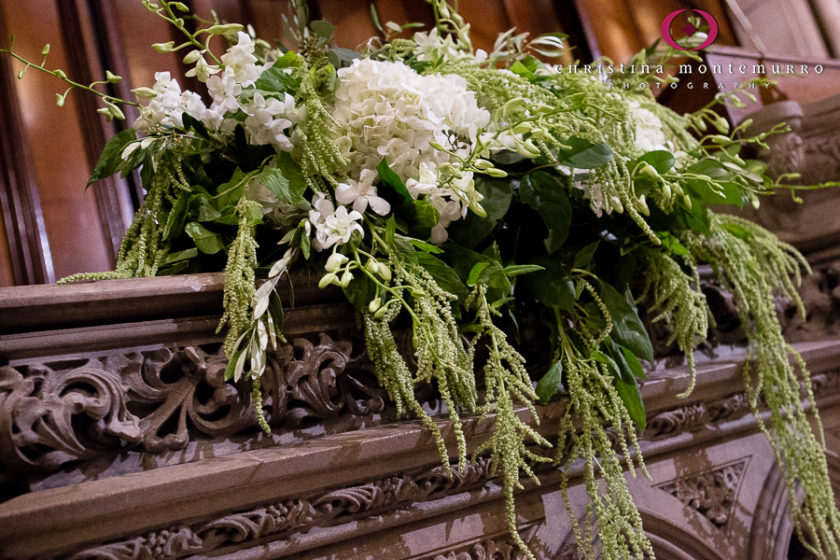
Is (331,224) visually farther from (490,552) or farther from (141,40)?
(141,40)

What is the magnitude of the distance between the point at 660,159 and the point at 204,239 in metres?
0.55

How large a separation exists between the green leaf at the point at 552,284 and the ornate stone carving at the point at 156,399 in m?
0.23

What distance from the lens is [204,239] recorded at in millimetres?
738

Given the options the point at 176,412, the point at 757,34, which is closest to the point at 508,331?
the point at 176,412

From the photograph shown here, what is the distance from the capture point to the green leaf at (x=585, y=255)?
0.87 metres

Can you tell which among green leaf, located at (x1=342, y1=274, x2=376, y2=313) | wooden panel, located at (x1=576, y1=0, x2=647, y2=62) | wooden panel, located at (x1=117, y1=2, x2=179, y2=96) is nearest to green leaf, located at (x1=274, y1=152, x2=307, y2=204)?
green leaf, located at (x1=342, y1=274, x2=376, y2=313)

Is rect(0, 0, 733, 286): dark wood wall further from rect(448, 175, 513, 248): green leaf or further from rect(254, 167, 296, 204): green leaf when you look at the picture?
rect(448, 175, 513, 248): green leaf

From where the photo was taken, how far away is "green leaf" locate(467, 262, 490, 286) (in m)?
0.73

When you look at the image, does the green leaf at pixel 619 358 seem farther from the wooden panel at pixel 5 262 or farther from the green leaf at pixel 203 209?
the wooden panel at pixel 5 262

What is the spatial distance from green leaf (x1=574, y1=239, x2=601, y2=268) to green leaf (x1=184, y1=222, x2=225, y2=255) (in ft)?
1.41

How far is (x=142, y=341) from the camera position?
656mm

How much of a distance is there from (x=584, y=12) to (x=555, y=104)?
109cm

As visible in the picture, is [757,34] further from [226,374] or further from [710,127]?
[226,374]

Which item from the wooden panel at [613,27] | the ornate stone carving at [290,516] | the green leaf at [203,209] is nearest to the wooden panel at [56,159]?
the green leaf at [203,209]
